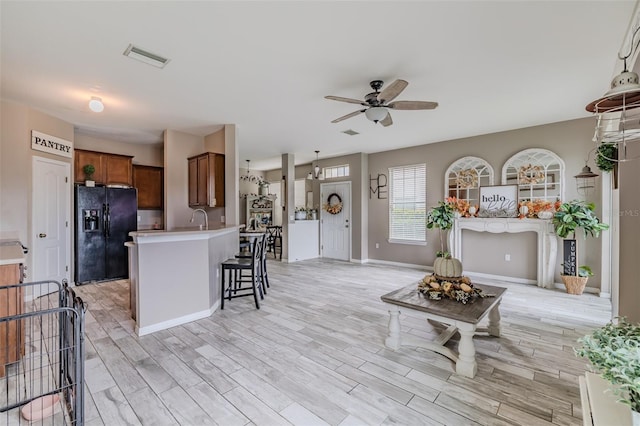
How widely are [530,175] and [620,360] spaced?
16.6ft

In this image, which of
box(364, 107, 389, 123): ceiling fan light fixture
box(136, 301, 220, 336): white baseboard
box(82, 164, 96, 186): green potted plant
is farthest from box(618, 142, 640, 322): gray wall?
box(82, 164, 96, 186): green potted plant

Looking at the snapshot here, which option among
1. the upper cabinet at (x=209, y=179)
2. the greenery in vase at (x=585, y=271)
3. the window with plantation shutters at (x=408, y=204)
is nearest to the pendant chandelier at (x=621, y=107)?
the greenery in vase at (x=585, y=271)

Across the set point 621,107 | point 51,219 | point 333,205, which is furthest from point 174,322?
point 333,205

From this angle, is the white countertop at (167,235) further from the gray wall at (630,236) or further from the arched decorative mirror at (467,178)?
the arched decorative mirror at (467,178)

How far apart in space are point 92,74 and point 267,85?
1866mm

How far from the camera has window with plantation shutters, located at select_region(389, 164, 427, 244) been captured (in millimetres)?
6305

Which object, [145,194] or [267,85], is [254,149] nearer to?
[145,194]

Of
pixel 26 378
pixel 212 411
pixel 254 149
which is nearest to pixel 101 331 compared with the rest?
pixel 26 378

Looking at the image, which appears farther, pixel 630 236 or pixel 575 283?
pixel 575 283

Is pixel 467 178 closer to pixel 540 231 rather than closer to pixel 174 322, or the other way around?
pixel 540 231

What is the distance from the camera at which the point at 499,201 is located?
5.20 m

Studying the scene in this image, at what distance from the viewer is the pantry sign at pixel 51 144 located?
412 centimetres

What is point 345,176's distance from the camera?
24.6 ft

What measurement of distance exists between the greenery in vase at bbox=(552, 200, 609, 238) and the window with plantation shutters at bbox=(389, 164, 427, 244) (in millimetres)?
2367
